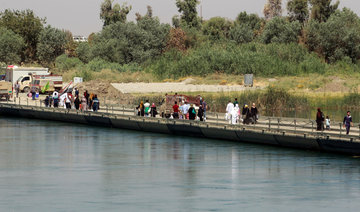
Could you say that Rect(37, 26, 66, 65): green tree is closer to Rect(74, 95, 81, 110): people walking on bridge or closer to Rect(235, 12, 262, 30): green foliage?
Rect(235, 12, 262, 30): green foliage

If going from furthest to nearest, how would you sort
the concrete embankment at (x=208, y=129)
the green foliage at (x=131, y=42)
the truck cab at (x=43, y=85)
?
1. the green foliage at (x=131, y=42)
2. the truck cab at (x=43, y=85)
3. the concrete embankment at (x=208, y=129)

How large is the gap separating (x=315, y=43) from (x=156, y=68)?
28.7 metres

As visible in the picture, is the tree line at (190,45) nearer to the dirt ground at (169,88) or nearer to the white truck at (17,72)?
the dirt ground at (169,88)

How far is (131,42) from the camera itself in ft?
423

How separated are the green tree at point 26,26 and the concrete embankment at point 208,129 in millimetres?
67893

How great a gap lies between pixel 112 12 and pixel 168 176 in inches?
4881

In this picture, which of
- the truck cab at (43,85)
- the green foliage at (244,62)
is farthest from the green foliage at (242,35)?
the truck cab at (43,85)

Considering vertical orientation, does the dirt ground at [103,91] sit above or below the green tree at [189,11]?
below

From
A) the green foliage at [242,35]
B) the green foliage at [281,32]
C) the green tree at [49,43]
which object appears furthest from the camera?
the green foliage at [242,35]

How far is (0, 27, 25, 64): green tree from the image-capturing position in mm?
131125

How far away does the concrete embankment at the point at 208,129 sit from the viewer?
154ft

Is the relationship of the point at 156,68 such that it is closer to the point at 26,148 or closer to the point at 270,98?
the point at 270,98

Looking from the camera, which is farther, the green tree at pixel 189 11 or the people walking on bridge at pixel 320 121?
the green tree at pixel 189 11

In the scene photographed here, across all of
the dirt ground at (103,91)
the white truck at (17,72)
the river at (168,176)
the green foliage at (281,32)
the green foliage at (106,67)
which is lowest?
the river at (168,176)
